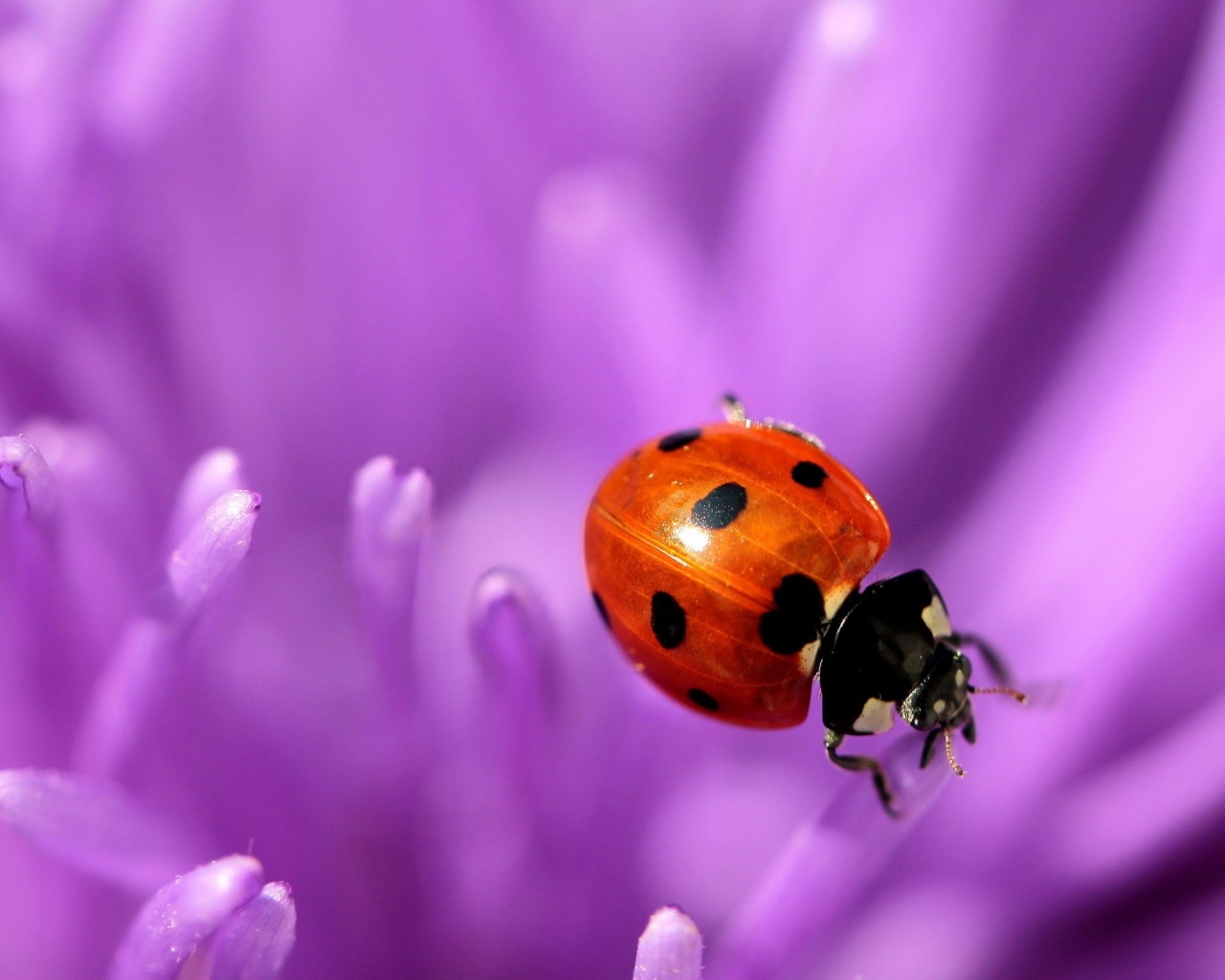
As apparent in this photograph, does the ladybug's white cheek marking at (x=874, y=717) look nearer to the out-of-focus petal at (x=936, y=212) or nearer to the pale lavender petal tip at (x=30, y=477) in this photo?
the out-of-focus petal at (x=936, y=212)

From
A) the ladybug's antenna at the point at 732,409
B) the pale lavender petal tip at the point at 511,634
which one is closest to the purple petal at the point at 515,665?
the pale lavender petal tip at the point at 511,634

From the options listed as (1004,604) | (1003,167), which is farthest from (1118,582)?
(1003,167)

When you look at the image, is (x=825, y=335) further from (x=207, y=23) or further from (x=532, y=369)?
(x=207, y=23)

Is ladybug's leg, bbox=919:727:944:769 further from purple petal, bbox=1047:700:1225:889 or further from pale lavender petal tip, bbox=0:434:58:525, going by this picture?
pale lavender petal tip, bbox=0:434:58:525

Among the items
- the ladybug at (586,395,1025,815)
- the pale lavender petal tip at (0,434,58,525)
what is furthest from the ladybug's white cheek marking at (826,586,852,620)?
the pale lavender petal tip at (0,434,58,525)

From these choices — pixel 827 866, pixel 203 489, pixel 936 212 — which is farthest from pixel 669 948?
pixel 936 212
